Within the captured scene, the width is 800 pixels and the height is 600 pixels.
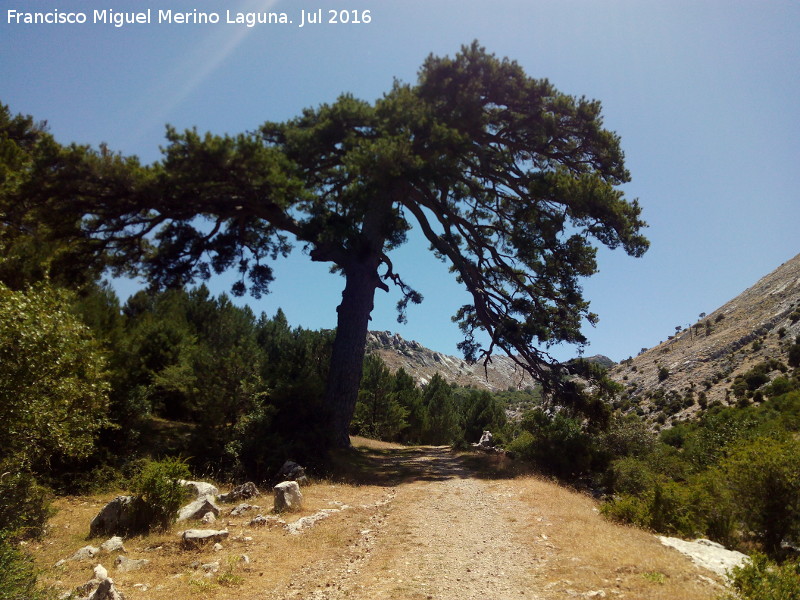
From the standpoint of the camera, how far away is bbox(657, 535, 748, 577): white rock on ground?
5398mm

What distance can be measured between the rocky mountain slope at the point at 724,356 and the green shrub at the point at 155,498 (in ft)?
187

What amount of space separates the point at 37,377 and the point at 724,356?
8408 centimetres

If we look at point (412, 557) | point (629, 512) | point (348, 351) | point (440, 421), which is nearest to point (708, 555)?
point (629, 512)

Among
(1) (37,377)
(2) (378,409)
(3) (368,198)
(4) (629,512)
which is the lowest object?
(4) (629,512)

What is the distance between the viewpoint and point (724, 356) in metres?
68.7

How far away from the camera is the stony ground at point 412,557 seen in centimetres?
468

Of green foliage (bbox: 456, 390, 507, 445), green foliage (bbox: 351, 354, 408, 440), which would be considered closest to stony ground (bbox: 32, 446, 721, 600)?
green foliage (bbox: 351, 354, 408, 440)

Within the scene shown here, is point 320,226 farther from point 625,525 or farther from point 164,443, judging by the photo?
point 625,525

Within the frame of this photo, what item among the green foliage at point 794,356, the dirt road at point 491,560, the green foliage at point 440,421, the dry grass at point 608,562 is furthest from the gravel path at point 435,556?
the green foliage at point 794,356

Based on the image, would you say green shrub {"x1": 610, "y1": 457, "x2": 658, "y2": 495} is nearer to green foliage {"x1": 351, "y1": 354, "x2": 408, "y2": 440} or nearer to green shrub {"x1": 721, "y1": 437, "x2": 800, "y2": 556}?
green shrub {"x1": 721, "y1": 437, "x2": 800, "y2": 556}

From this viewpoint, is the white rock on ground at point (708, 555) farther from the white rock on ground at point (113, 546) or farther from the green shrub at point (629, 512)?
the white rock on ground at point (113, 546)

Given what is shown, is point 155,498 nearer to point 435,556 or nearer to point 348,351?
point 435,556

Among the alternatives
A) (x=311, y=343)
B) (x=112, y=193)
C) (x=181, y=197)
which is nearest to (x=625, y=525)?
(x=181, y=197)

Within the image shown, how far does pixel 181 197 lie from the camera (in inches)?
488
